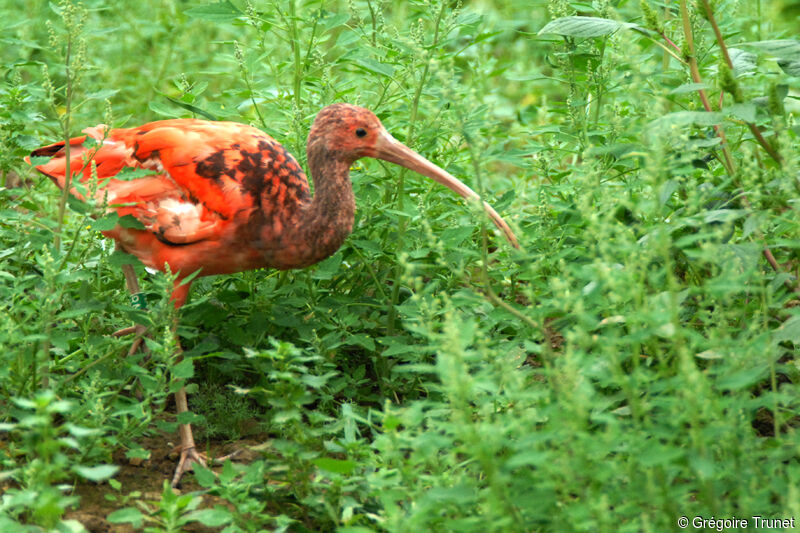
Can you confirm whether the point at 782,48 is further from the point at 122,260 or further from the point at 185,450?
the point at 185,450

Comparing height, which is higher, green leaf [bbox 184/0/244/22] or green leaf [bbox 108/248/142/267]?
green leaf [bbox 184/0/244/22]

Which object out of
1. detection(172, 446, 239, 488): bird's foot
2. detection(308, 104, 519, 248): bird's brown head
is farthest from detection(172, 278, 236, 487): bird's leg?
detection(308, 104, 519, 248): bird's brown head

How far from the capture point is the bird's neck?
134 inches

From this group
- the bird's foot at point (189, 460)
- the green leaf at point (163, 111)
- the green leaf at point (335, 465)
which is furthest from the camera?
the green leaf at point (163, 111)

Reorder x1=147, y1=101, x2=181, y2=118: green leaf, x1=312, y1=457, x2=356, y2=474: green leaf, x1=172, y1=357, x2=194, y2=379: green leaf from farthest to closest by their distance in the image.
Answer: x1=147, y1=101, x2=181, y2=118: green leaf → x1=172, y1=357, x2=194, y2=379: green leaf → x1=312, y1=457, x2=356, y2=474: green leaf

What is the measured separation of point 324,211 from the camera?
11.3 ft

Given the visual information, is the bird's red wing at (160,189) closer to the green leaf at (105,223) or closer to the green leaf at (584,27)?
the green leaf at (105,223)

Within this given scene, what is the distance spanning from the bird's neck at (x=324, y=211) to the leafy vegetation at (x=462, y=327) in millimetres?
146

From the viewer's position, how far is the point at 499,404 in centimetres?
305

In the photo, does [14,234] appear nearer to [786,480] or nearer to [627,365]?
[627,365]

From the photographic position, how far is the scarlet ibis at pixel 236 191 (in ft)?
10.9

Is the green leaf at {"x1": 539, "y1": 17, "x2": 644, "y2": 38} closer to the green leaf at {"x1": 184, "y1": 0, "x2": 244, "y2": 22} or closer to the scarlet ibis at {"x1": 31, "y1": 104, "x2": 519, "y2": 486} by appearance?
the scarlet ibis at {"x1": 31, "y1": 104, "x2": 519, "y2": 486}

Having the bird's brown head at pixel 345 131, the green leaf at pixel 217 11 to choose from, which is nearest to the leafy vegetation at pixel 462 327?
the green leaf at pixel 217 11

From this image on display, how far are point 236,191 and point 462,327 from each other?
140cm
